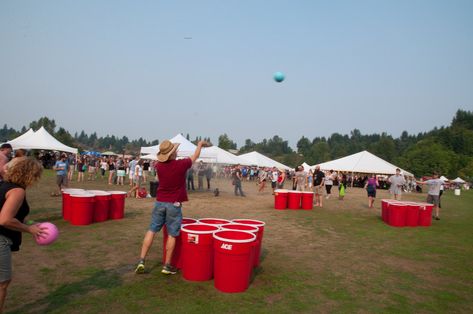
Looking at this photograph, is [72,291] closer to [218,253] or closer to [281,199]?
[218,253]

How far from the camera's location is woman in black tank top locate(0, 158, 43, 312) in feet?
9.66

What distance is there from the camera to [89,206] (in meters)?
8.48

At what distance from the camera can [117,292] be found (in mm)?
4398

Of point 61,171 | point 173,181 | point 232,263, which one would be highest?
point 173,181

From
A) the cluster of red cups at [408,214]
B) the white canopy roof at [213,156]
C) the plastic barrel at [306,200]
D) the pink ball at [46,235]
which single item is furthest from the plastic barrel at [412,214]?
the white canopy roof at [213,156]

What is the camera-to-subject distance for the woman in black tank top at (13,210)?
2945 millimetres

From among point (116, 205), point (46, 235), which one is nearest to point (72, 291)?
point (46, 235)

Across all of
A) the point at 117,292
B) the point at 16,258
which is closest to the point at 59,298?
the point at 117,292

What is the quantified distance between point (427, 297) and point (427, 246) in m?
3.85

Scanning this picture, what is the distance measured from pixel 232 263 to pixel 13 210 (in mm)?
2659

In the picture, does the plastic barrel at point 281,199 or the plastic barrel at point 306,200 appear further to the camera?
the plastic barrel at point 306,200

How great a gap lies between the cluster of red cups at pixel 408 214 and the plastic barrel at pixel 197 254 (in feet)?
26.7

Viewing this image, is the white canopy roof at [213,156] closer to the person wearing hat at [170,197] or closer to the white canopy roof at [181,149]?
the white canopy roof at [181,149]

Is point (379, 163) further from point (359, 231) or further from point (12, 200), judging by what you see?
point (12, 200)
